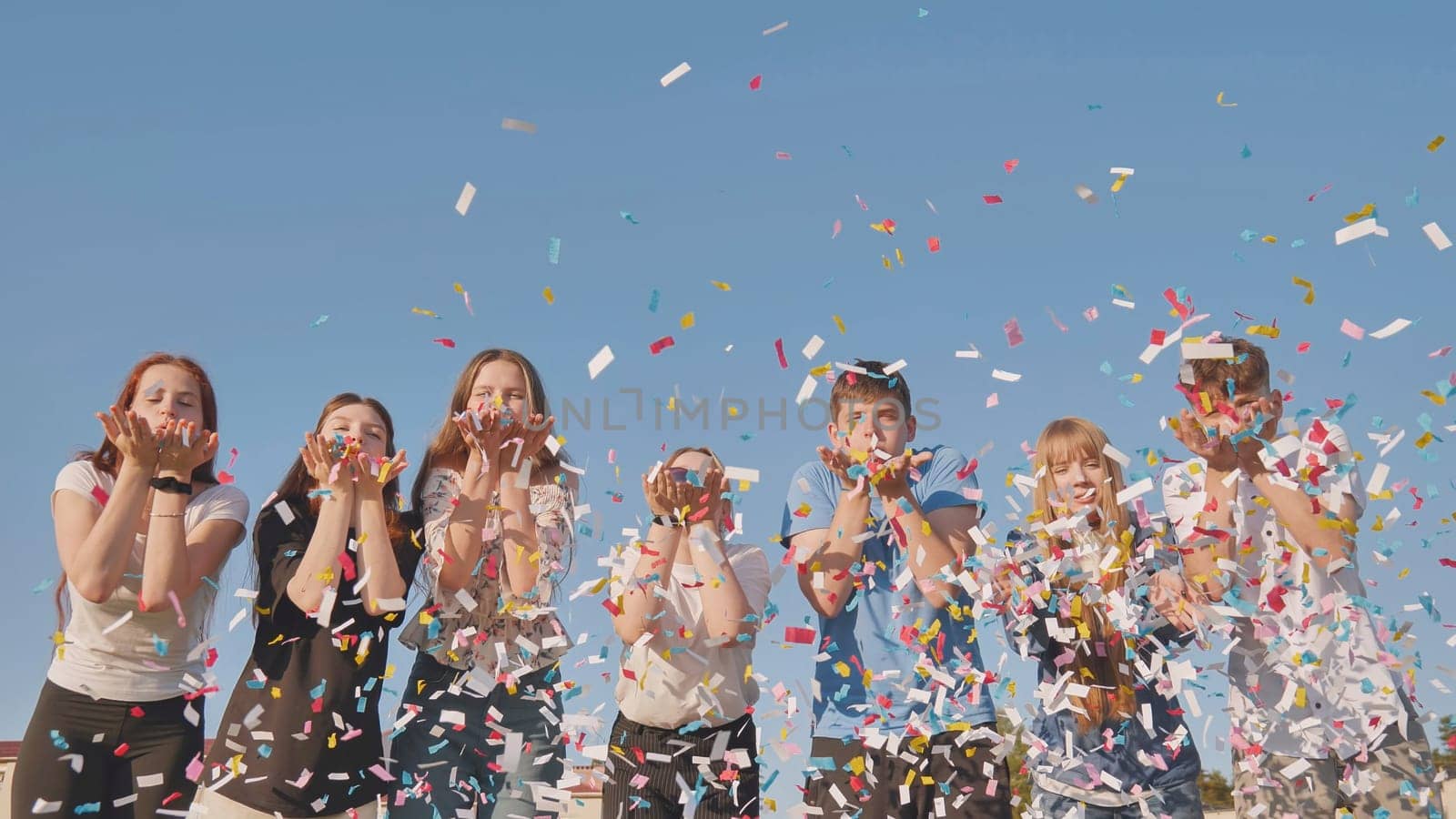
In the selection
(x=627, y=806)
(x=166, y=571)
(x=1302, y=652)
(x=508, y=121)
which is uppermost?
(x=508, y=121)

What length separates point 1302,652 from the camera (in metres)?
4.93

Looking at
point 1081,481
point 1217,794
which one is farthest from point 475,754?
point 1217,794

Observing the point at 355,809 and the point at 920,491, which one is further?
the point at 920,491

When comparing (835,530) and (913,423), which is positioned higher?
(913,423)

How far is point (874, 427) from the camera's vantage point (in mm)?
5223

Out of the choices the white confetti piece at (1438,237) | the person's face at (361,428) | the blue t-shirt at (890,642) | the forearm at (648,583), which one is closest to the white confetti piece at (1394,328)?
the white confetti piece at (1438,237)

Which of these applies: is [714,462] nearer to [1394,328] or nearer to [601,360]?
[601,360]

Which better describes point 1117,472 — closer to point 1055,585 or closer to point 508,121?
point 1055,585

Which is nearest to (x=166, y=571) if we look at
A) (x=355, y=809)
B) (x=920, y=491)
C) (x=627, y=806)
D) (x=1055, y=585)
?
(x=355, y=809)


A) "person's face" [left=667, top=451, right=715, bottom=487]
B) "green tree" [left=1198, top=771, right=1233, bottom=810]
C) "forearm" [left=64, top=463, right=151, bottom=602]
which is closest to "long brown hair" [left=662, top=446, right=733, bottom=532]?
"person's face" [left=667, top=451, right=715, bottom=487]

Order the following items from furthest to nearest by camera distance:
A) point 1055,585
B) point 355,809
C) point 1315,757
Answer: point 1055,585 → point 1315,757 → point 355,809

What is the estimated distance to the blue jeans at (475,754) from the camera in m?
4.68

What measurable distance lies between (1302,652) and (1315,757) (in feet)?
1.39

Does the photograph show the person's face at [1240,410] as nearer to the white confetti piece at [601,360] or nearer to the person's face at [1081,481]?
the person's face at [1081,481]
